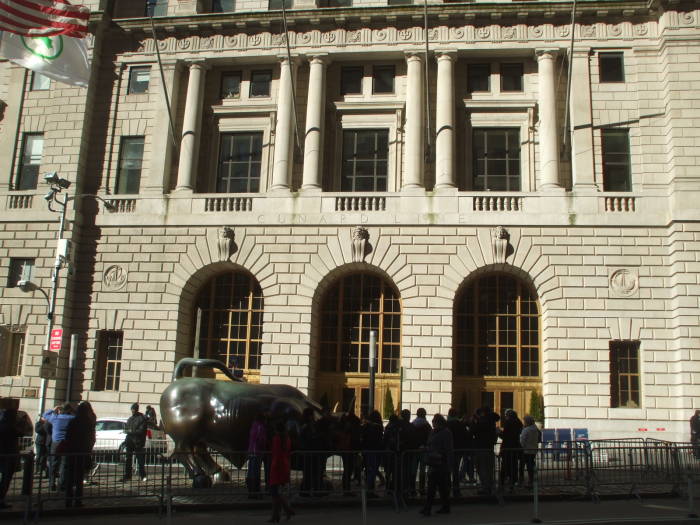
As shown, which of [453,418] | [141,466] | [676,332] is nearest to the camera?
[141,466]

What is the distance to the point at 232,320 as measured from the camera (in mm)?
29953

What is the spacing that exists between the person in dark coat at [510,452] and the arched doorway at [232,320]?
1410 centimetres

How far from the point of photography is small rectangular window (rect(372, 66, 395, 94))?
30.9m

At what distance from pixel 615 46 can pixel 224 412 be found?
22.0 metres

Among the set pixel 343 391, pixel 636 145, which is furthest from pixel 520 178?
pixel 343 391

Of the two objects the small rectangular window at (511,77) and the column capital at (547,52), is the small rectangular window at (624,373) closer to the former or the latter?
the small rectangular window at (511,77)

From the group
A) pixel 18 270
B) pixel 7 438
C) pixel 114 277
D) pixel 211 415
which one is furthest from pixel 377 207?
pixel 7 438

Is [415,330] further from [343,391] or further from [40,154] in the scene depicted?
[40,154]

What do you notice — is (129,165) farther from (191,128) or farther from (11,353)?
(11,353)

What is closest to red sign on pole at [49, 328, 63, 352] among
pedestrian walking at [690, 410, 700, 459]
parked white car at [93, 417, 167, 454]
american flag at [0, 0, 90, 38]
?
parked white car at [93, 417, 167, 454]

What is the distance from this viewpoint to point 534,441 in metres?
17.5

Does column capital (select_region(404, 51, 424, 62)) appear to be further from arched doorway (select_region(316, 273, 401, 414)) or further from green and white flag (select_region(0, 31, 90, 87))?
green and white flag (select_region(0, 31, 90, 87))

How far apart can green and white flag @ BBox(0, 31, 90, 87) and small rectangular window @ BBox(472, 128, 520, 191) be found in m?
15.2

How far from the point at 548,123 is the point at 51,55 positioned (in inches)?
721
